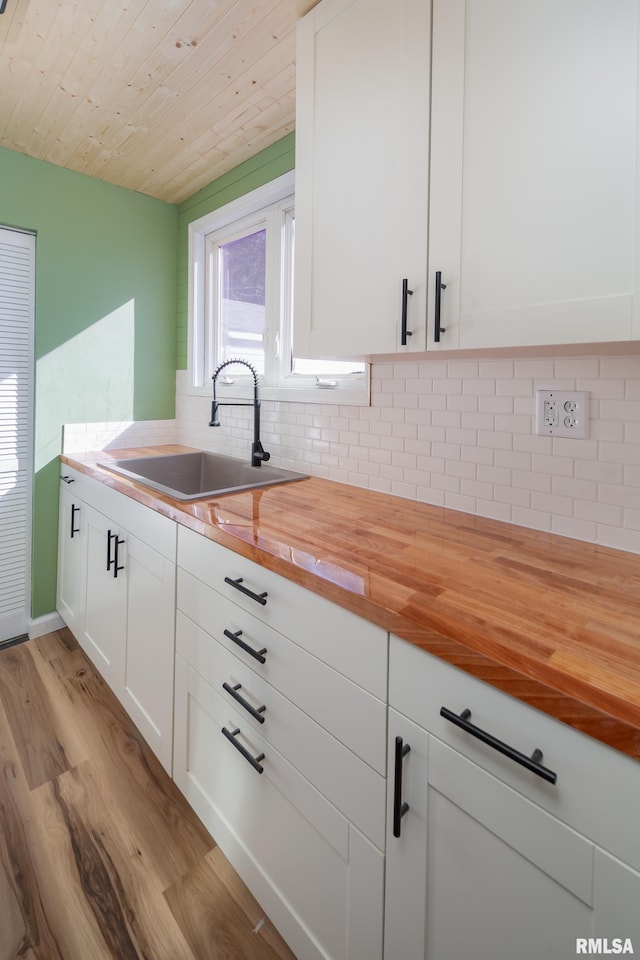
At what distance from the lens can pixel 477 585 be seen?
0.90 metres

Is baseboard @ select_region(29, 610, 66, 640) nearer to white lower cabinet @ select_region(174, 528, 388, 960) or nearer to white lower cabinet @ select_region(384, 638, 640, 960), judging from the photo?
white lower cabinet @ select_region(174, 528, 388, 960)

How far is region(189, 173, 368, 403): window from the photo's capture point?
6.82 ft

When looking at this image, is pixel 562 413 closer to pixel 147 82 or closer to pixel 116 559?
pixel 116 559

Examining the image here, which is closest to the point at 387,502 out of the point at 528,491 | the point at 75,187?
the point at 528,491

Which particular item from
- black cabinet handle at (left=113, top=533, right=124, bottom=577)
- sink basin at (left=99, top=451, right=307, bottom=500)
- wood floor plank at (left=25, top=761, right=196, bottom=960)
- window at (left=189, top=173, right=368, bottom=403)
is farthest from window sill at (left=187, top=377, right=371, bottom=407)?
wood floor plank at (left=25, top=761, right=196, bottom=960)

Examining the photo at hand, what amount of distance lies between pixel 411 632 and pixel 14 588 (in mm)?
2490

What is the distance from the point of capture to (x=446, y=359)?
1.44 m

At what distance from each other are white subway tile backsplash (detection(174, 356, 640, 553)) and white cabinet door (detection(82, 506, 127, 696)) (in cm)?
85

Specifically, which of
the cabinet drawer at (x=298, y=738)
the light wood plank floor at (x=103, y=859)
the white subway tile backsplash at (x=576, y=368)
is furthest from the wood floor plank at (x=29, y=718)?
the white subway tile backsplash at (x=576, y=368)

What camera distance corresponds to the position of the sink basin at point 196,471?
7.00 ft

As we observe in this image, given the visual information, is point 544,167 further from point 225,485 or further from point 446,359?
point 225,485

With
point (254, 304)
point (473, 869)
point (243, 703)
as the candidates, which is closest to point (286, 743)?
point (243, 703)

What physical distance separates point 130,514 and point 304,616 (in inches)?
39.7

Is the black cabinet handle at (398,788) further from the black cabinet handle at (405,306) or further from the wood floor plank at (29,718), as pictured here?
the wood floor plank at (29,718)
